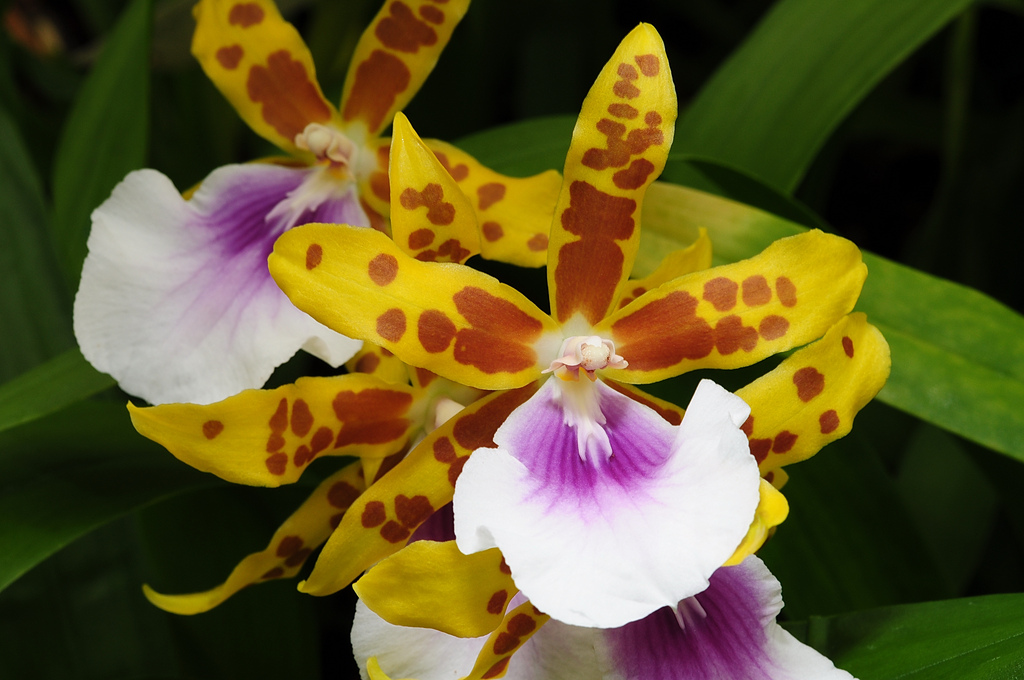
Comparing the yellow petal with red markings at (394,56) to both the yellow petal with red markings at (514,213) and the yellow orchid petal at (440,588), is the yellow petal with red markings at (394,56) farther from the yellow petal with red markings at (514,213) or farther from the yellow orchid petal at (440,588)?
the yellow orchid petal at (440,588)

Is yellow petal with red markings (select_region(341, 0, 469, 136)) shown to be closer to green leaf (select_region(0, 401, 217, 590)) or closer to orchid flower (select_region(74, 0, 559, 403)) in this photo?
orchid flower (select_region(74, 0, 559, 403))

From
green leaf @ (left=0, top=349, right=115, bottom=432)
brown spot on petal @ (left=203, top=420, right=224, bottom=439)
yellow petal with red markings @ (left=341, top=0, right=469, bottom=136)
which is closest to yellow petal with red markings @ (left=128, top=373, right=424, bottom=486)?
brown spot on petal @ (left=203, top=420, right=224, bottom=439)

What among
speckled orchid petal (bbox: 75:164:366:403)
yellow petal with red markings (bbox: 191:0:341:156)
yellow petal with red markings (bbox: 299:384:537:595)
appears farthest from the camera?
yellow petal with red markings (bbox: 191:0:341:156)

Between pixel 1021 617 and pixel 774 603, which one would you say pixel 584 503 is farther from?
pixel 1021 617

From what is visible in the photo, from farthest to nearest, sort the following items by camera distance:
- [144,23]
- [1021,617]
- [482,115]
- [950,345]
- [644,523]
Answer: [482,115]
[144,23]
[950,345]
[1021,617]
[644,523]

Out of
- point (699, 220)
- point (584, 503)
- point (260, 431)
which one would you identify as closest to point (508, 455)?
point (584, 503)

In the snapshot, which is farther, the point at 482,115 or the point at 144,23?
the point at 482,115

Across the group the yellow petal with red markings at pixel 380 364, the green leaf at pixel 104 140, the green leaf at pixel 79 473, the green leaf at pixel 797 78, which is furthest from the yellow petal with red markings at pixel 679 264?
the green leaf at pixel 104 140

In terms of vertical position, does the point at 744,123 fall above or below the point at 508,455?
above
